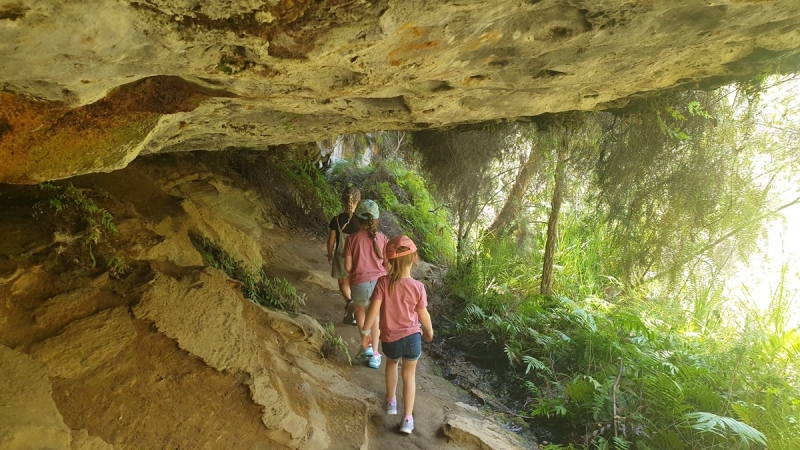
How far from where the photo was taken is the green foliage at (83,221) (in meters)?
3.83

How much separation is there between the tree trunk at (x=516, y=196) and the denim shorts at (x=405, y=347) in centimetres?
428

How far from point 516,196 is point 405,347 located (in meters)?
6.41

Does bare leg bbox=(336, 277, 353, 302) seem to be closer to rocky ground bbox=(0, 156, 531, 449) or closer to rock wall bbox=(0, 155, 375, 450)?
rocky ground bbox=(0, 156, 531, 449)

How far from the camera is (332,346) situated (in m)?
5.39

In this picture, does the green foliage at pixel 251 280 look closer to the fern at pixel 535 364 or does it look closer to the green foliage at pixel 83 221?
the green foliage at pixel 83 221

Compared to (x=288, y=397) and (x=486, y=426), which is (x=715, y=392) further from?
(x=288, y=397)

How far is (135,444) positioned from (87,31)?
2.41 metres

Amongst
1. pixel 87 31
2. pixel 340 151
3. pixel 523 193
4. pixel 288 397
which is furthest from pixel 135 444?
pixel 340 151

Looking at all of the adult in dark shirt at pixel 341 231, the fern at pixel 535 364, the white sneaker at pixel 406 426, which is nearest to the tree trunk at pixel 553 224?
the fern at pixel 535 364

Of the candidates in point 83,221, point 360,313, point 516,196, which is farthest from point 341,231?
point 516,196

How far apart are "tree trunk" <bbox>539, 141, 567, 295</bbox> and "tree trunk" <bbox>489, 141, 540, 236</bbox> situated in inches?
18.3

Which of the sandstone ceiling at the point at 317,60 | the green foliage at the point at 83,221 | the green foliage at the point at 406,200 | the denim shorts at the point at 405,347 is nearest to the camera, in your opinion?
the sandstone ceiling at the point at 317,60

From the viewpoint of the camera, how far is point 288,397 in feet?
13.0

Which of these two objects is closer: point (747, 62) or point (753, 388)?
point (747, 62)
